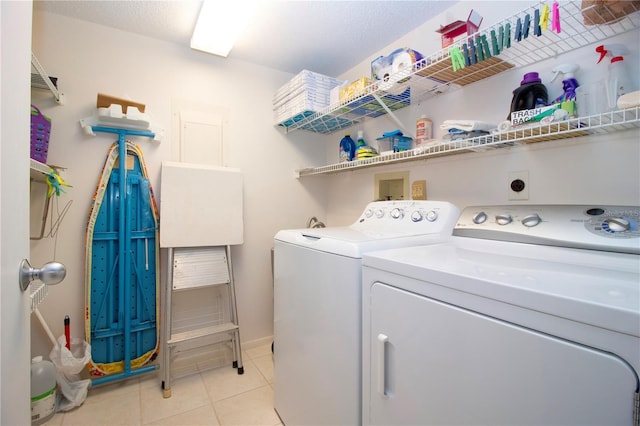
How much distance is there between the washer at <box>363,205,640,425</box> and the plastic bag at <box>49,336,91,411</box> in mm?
1714

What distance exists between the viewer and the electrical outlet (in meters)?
1.32

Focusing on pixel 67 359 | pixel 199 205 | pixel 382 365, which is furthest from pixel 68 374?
pixel 382 365

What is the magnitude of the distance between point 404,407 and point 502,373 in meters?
0.35

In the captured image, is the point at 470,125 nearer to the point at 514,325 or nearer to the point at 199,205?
the point at 514,325

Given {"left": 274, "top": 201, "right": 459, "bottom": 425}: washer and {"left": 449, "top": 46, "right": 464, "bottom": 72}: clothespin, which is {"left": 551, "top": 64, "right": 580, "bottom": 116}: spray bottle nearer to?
{"left": 449, "top": 46, "right": 464, "bottom": 72}: clothespin

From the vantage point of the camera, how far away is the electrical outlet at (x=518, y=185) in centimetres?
132

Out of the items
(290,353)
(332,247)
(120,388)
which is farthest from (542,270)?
(120,388)

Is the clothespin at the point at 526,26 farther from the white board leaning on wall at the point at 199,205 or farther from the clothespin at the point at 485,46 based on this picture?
the white board leaning on wall at the point at 199,205

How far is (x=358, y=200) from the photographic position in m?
2.33

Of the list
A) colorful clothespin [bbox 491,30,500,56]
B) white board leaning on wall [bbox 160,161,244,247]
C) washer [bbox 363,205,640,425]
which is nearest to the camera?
washer [bbox 363,205,640,425]

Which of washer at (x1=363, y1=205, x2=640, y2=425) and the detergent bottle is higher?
the detergent bottle

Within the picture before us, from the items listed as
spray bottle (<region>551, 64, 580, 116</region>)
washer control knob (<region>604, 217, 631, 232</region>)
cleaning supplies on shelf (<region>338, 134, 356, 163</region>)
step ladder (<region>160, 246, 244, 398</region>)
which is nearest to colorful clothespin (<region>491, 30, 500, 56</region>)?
spray bottle (<region>551, 64, 580, 116</region>)

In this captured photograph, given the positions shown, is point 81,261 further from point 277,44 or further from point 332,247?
point 277,44

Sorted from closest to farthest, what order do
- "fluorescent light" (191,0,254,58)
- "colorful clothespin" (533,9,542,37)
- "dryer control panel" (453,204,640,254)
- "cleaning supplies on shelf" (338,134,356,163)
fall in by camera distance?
"dryer control panel" (453,204,640,254), "colorful clothespin" (533,9,542,37), "fluorescent light" (191,0,254,58), "cleaning supplies on shelf" (338,134,356,163)
